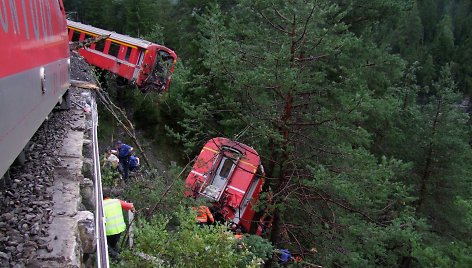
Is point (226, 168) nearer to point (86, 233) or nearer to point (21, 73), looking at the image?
point (86, 233)

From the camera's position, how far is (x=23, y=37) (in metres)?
4.27

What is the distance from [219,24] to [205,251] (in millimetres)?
6608

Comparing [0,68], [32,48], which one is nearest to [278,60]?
[32,48]

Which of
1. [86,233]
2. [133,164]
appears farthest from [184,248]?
[133,164]

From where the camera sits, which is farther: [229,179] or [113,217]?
[229,179]

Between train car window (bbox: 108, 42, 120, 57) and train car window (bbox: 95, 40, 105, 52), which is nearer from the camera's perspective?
train car window (bbox: 108, 42, 120, 57)

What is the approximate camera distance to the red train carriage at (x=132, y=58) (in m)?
20.7

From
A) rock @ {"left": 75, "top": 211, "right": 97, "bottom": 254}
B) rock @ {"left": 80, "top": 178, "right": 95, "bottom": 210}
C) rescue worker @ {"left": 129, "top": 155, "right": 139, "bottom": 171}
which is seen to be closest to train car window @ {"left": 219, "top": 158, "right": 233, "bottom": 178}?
rescue worker @ {"left": 129, "top": 155, "right": 139, "bottom": 171}

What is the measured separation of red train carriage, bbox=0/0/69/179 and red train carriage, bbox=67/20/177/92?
14.7 metres

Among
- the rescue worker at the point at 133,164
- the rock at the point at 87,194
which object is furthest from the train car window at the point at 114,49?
the rock at the point at 87,194

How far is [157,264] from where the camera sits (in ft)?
21.0

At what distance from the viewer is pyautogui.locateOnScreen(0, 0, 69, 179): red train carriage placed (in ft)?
11.2

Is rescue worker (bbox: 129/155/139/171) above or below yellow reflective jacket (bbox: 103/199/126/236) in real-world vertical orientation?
below

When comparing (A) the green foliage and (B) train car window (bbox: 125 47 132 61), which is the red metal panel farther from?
(B) train car window (bbox: 125 47 132 61)
